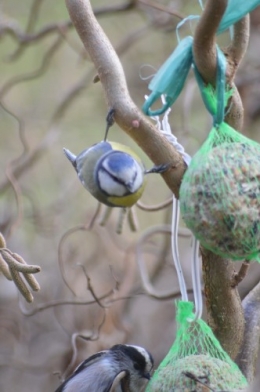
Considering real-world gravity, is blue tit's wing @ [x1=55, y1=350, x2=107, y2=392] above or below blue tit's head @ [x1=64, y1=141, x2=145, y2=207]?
below

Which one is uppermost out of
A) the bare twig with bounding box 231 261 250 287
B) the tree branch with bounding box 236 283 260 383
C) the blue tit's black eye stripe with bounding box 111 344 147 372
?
the bare twig with bounding box 231 261 250 287

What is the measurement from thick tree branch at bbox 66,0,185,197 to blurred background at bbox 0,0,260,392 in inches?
39.9

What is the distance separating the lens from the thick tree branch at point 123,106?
1224 mm

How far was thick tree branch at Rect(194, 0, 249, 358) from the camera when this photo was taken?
1.16 metres

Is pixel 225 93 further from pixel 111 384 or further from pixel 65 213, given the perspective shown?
pixel 65 213

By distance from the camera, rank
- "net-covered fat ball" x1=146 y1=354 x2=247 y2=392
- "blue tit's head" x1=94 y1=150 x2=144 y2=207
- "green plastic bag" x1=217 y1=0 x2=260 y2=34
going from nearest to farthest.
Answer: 1. "green plastic bag" x1=217 y1=0 x2=260 y2=34
2. "net-covered fat ball" x1=146 y1=354 x2=247 y2=392
3. "blue tit's head" x1=94 y1=150 x2=144 y2=207

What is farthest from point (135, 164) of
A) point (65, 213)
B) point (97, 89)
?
point (97, 89)

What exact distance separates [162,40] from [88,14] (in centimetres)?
220

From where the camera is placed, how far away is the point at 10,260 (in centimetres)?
126

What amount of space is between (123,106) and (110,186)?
0.81 feet

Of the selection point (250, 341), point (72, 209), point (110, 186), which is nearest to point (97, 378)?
point (250, 341)

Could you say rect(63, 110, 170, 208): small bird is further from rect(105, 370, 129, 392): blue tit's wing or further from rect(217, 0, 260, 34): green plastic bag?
rect(105, 370, 129, 392): blue tit's wing

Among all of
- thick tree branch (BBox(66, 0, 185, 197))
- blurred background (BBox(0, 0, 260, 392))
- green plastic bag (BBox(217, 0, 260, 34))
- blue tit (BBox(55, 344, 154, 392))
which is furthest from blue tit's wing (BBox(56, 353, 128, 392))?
green plastic bag (BBox(217, 0, 260, 34))

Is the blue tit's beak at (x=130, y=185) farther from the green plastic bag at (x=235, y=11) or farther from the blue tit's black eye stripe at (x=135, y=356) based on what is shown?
the blue tit's black eye stripe at (x=135, y=356)
